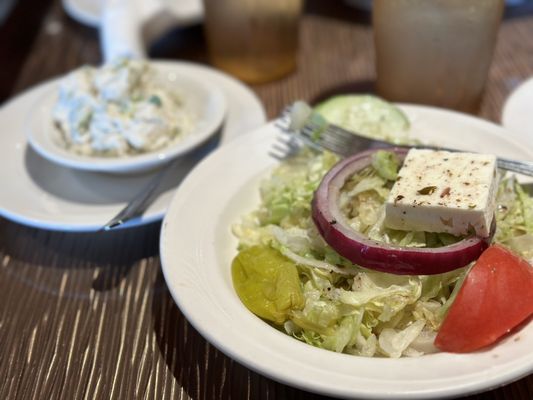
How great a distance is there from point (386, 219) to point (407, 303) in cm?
20

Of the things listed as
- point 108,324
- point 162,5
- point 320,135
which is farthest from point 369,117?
A: point 162,5

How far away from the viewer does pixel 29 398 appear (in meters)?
1.28

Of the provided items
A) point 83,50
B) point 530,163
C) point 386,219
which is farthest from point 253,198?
point 83,50

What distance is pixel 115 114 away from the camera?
189 cm

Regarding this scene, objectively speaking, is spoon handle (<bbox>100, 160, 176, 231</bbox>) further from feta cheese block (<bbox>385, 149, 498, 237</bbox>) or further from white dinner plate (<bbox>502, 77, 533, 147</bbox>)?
white dinner plate (<bbox>502, 77, 533, 147</bbox>)

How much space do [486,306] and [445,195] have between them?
269 mm

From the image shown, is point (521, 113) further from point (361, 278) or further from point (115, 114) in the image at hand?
point (115, 114)

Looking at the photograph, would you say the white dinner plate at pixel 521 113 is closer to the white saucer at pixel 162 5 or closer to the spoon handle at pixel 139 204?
the spoon handle at pixel 139 204

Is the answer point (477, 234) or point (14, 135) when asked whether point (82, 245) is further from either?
point (477, 234)

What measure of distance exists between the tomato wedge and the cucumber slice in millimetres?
640

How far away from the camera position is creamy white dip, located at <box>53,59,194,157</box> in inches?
73.4

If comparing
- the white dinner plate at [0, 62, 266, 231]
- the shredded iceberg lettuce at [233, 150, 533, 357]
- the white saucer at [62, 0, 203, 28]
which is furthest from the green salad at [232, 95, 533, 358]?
the white saucer at [62, 0, 203, 28]

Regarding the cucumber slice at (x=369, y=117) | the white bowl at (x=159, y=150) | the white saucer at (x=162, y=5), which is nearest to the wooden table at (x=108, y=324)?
the white bowl at (x=159, y=150)

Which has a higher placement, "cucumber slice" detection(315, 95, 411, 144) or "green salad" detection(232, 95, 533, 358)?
"cucumber slice" detection(315, 95, 411, 144)
